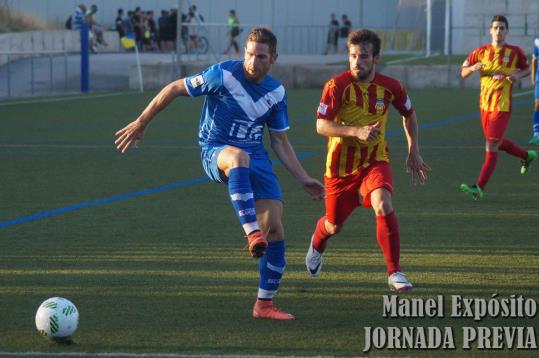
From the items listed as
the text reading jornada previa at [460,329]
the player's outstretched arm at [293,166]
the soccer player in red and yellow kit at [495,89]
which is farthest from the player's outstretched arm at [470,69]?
the player's outstretched arm at [293,166]

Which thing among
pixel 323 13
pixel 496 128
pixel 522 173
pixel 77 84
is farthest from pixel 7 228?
pixel 323 13

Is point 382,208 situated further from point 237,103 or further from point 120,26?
point 120,26

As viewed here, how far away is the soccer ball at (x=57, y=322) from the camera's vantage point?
20.8 ft

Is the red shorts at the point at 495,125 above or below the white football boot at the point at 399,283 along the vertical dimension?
above

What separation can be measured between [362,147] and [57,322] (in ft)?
8.86

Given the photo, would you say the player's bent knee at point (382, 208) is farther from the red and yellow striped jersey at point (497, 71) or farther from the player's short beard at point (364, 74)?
the red and yellow striped jersey at point (497, 71)

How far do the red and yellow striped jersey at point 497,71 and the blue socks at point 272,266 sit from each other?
6445 mm

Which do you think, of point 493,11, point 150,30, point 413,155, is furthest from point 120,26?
point 413,155

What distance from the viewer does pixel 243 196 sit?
6.98 meters

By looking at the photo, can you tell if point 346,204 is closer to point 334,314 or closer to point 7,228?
point 334,314

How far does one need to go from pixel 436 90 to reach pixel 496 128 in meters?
20.6

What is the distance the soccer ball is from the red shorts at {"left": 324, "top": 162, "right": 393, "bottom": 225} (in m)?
2.43

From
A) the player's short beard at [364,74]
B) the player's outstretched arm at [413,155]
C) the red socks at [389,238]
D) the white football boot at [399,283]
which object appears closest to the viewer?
the white football boot at [399,283]

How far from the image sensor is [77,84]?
33750 mm
